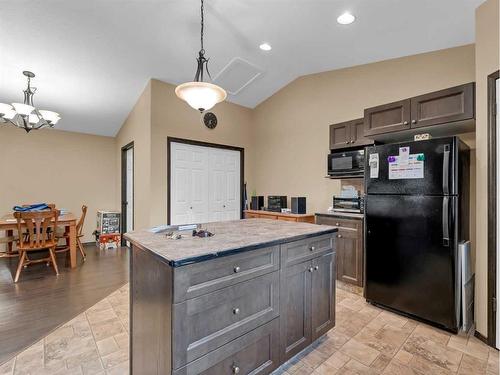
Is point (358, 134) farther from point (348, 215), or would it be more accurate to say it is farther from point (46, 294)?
point (46, 294)

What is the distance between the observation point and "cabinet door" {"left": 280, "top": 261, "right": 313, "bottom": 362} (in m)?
1.65

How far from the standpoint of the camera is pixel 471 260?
2520 millimetres

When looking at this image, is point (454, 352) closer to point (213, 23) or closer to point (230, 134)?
point (213, 23)

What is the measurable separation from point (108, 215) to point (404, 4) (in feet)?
18.9

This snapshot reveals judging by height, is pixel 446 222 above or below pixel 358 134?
below

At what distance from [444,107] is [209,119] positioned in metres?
3.53

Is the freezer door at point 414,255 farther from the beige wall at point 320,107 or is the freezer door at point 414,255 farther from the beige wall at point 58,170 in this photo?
the beige wall at point 58,170

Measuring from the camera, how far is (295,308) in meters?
1.73

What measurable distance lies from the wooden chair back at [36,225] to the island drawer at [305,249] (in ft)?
11.9

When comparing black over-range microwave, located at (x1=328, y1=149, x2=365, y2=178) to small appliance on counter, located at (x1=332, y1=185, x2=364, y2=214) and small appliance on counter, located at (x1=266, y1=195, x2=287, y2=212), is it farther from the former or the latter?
small appliance on counter, located at (x1=266, y1=195, x2=287, y2=212)

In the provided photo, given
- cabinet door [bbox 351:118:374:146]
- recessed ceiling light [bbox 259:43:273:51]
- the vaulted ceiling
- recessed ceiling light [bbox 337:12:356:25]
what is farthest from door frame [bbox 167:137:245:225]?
recessed ceiling light [bbox 337:12:356:25]

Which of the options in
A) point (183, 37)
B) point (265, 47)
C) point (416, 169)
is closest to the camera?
point (416, 169)

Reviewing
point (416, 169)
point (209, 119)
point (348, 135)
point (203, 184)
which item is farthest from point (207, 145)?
point (416, 169)

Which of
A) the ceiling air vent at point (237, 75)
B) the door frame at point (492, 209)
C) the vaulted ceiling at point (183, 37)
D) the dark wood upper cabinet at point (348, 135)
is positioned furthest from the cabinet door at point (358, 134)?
the ceiling air vent at point (237, 75)
